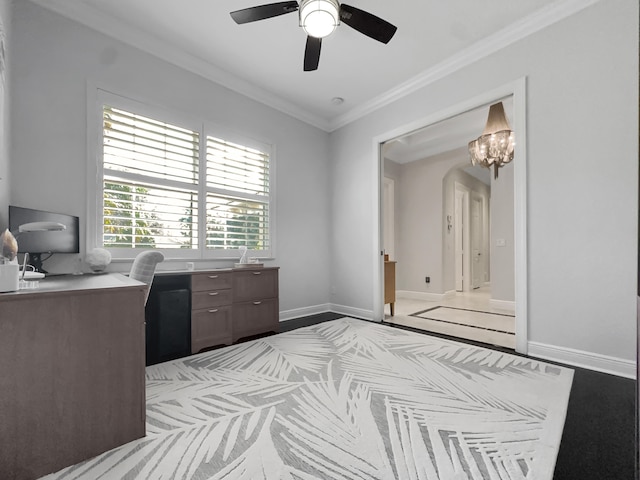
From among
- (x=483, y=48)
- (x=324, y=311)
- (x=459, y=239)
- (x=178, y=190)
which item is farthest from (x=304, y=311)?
(x=459, y=239)

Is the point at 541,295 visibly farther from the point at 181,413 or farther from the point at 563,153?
the point at 181,413

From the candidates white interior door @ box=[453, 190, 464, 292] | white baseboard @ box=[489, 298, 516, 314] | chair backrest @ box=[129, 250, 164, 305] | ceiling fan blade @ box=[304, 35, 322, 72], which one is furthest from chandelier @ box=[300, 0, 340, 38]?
white interior door @ box=[453, 190, 464, 292]

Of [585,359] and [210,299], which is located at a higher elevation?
[210,299]

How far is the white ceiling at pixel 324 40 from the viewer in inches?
99.3

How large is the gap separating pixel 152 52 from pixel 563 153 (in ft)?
12.9

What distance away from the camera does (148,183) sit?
2.94 meters

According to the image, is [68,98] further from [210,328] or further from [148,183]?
[210,328]

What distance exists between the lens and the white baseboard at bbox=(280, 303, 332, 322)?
404 cm

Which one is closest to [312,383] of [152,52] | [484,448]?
[484,448]

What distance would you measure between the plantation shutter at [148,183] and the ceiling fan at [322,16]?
1.43m

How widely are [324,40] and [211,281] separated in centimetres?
262

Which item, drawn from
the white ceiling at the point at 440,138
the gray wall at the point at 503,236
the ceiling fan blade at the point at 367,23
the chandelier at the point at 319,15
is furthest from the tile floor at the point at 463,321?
the chandelier at the point at 319,15

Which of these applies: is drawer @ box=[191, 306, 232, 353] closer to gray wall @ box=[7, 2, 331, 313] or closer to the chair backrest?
gray wall @ box=[7, 2, 331, 313]

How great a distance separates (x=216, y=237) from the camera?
348cm
